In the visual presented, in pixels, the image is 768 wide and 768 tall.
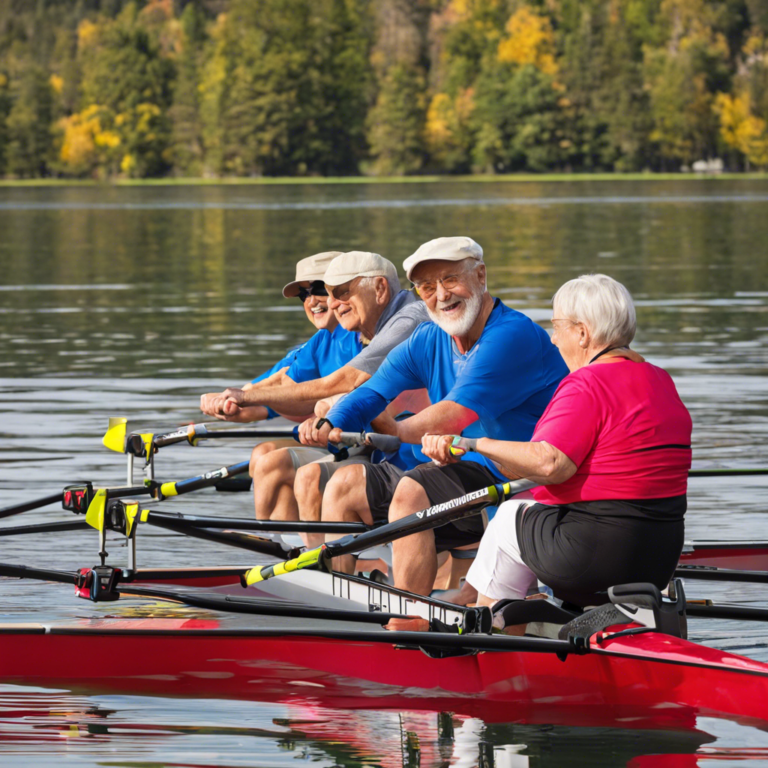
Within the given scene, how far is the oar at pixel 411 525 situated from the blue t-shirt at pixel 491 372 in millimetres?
429

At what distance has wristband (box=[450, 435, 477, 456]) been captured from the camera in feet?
18.2

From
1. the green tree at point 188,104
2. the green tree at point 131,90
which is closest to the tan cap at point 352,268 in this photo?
the green tree at point 131,90

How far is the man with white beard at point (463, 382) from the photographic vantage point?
20.2 ft

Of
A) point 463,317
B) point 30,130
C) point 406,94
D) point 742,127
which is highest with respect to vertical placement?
point 406,94

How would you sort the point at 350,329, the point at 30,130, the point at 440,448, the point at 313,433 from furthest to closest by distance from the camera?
1. the point at 30,130
2. the point at 350,329
3. the point at 313,433
4. the point at 440,448

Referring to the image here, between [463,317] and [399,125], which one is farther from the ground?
[399,125]

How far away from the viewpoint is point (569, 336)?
5293 millimetres

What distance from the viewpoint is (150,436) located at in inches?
311

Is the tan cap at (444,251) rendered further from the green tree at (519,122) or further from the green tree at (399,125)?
the green tree at (399,125)

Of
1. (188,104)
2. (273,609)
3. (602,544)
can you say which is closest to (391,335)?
(273,609)

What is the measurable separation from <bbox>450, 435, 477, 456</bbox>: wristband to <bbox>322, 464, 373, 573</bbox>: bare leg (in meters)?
1.32

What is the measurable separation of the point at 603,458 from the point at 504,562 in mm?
642

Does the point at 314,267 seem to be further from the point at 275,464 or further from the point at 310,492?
the point at 310,492

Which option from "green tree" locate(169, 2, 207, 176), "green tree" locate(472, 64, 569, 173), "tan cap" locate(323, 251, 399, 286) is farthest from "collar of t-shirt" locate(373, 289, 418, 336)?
"green tree" locate(169, 2, 207, 176)
